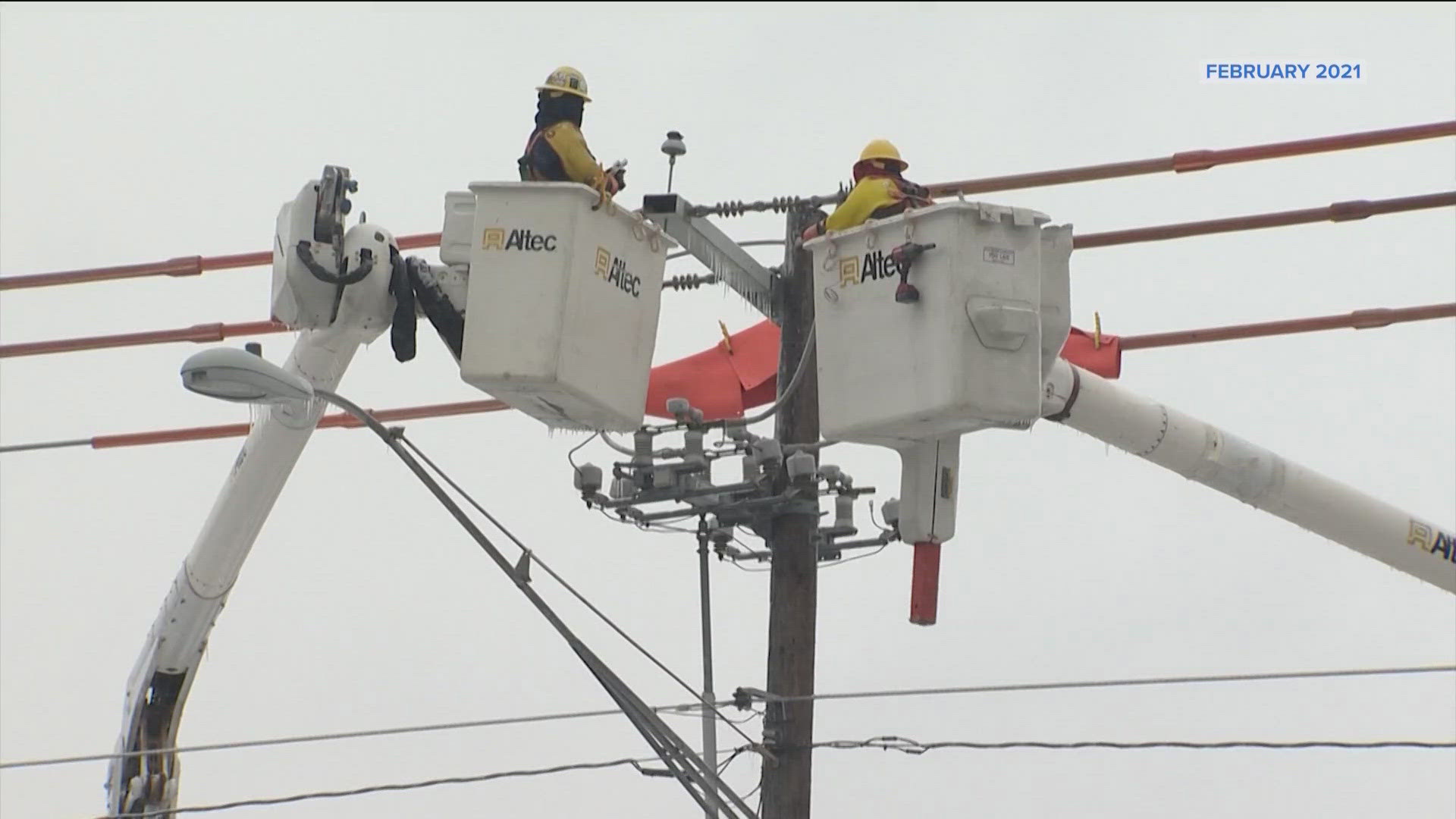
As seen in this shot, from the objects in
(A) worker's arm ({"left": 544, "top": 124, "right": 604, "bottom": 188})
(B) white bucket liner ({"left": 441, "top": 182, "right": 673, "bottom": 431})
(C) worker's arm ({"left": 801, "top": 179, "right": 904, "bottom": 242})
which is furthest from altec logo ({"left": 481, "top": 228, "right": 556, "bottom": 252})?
(C) worker's arm ({"left": 801, "top": 179, "right": 904, "bottom": 242})

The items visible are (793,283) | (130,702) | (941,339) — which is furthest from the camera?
(130,702)

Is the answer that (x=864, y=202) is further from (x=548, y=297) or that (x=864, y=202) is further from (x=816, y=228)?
(x=548, y=297)

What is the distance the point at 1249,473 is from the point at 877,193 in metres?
3.99

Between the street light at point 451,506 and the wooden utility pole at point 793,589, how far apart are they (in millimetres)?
500

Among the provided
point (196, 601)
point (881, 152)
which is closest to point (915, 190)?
point (881, 152)

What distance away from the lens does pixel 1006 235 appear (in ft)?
35.9

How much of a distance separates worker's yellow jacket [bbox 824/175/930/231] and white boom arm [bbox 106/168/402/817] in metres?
2.09

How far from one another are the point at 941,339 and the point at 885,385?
0.43 m

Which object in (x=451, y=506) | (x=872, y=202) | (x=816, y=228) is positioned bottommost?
(x=451, y=506)

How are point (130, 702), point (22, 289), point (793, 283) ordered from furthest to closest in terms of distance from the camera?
point (22, 289)
point (130, 702)
point (793, 283)

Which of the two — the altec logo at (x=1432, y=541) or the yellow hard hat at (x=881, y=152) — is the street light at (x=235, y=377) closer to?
the yellow hard hat at (x=881, y=152)

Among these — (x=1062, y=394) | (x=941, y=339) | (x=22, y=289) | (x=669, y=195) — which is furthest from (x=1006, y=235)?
(x=22, y=289)

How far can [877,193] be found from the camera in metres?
11.6

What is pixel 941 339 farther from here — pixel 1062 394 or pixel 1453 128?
pixel 1453 128
